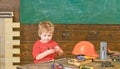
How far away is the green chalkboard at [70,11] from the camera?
374 centimetres

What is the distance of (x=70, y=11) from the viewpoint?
3762mm

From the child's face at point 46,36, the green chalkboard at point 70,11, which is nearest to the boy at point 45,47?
the child's face at point 46,36

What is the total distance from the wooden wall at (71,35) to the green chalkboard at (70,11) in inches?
2.9

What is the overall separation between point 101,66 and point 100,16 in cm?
189

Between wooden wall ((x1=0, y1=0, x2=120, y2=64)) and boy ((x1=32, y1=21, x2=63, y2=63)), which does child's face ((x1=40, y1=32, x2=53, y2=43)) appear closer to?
boy ((x1=32, y1=21, x2=63, y2=63))

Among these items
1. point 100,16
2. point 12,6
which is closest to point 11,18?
point 12,6

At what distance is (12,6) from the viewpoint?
3.73 meters

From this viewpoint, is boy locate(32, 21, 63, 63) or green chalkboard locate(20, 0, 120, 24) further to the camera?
green chalkboard locate(20, 0, 120, 24)

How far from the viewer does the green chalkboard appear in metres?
3.74

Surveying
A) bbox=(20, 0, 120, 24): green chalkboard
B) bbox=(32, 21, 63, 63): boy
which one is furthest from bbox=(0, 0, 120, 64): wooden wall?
bbox=(32, 21, 63, 63): boy

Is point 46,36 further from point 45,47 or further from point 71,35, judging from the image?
point 71,35

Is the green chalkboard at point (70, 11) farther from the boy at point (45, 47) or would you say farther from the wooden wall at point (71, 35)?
the boy at point (45, 47)

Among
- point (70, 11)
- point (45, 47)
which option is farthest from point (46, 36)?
point (70, 11)

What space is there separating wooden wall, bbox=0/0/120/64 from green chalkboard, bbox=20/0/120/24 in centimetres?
7
